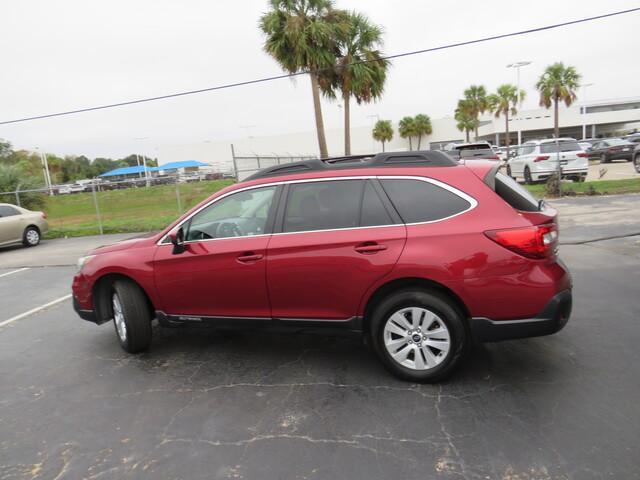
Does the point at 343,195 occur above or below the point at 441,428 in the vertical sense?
above

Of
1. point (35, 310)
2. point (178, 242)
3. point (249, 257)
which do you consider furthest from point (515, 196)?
point (35, 310)

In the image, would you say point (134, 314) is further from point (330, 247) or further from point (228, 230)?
point (330, 247)

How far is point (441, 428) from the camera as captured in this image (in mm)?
2953

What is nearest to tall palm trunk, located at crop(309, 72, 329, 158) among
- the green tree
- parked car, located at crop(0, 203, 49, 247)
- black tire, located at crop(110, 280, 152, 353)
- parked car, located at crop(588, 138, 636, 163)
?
parked car, located at crop(0, 203, 49, 247)

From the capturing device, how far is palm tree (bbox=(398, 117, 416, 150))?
5666 cm

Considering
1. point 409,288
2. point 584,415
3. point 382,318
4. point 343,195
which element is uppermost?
point 343,195

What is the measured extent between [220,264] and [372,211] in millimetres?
1398

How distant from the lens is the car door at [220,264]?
3.87 m

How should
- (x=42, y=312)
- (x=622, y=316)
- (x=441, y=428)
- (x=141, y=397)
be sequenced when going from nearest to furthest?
(x=441, y=428), (x=141, y=397), (x=622, y=316), (x=42, y=312)

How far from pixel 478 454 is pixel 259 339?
8.56ft

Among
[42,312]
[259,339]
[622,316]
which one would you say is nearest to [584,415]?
[622,316]

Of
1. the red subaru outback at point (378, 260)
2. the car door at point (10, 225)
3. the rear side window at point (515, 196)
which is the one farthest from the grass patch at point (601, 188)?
the car door at point (10, 225)

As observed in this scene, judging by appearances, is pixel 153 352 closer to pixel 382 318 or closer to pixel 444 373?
pixel 382 318

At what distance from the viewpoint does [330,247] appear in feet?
11.7
